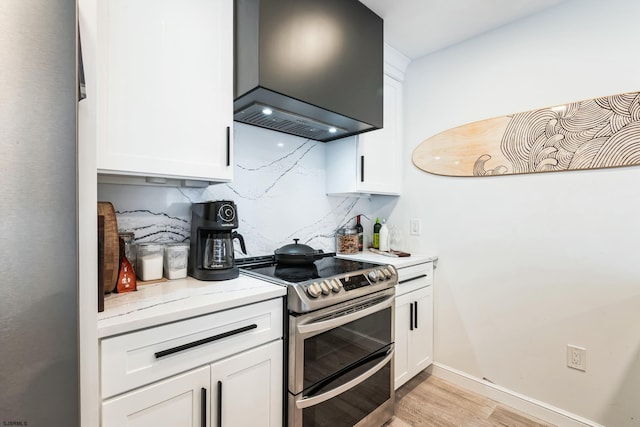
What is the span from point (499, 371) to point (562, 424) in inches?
14.9

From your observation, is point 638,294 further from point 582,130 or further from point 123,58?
point 123,58

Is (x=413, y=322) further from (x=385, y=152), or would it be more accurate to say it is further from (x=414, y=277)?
(x=385, y=152)

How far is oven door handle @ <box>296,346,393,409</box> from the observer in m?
1.28

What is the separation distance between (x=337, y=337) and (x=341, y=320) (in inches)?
3.4

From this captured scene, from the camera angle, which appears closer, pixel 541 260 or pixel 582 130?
pixel 582 130

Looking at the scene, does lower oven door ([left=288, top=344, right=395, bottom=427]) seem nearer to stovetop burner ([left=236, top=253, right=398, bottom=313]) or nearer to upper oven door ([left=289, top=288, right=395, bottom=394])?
upper oven door ([left=289, top=288, right=395, bottom=394])

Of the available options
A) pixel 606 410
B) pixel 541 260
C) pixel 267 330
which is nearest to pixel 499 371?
pixel 606 410

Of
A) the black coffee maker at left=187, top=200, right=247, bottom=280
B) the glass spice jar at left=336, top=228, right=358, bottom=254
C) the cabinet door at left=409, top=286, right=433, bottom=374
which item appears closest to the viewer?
the black coffee maker at left=187, top=200, right=247, bottom=280

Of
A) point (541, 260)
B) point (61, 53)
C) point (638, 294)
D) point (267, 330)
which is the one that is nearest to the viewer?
point (61, 53)

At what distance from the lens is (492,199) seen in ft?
6.72

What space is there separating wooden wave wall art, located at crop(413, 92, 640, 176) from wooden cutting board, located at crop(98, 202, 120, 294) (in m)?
2.12

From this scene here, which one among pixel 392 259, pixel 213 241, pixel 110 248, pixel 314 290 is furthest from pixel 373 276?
pixel 110 248

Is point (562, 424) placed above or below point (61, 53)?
below

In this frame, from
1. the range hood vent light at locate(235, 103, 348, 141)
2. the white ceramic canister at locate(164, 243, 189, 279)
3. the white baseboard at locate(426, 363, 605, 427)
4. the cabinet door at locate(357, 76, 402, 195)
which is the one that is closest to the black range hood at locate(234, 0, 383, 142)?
the range hood vent light at locate(235, 103, 348, 141)
